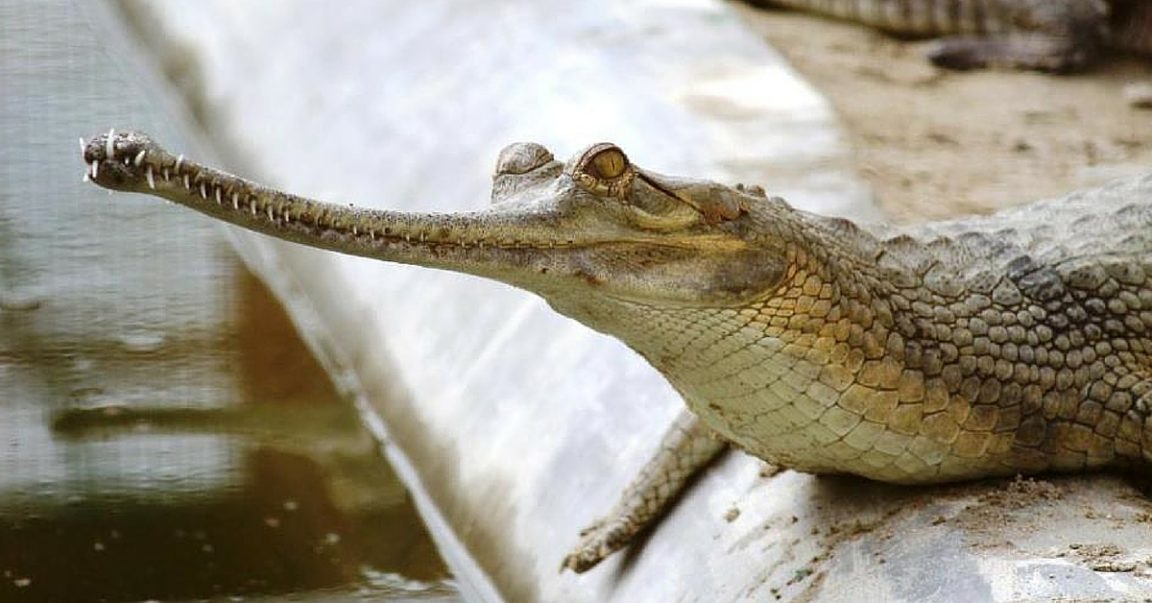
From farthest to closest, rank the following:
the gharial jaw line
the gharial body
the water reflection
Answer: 1. the gharial body
2. the water reflection
3. the gharial jaw line

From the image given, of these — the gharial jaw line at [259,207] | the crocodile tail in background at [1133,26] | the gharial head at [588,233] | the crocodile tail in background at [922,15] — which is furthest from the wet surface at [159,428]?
the crocodile tail in background at [1133,26]

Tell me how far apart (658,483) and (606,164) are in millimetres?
999

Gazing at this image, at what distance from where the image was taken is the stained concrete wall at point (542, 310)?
11.9ft

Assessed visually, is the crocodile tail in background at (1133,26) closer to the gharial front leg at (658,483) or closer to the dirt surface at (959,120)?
the dirt surface at (959,120)

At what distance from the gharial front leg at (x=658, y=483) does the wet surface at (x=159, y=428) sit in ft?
2.84

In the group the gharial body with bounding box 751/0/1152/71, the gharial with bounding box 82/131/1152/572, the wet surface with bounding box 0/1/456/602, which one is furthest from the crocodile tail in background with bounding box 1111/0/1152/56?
the gharial with bounding box 82/131/1152/572

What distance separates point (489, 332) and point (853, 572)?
2.12m

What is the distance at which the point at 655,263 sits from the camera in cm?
342

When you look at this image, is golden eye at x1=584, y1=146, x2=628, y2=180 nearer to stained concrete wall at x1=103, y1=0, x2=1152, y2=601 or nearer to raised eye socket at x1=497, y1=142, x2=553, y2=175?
raised eye socket at x1=497, y1=142, x2=553, y2=175

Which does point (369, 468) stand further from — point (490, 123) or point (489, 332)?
point (490, 123)

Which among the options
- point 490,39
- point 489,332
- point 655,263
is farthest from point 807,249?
point 490,39

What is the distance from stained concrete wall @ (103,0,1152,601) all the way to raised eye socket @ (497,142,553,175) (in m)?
0.89

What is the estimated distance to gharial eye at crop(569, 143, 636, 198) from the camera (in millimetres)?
3379

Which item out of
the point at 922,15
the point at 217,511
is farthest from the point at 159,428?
the point at 922,15
